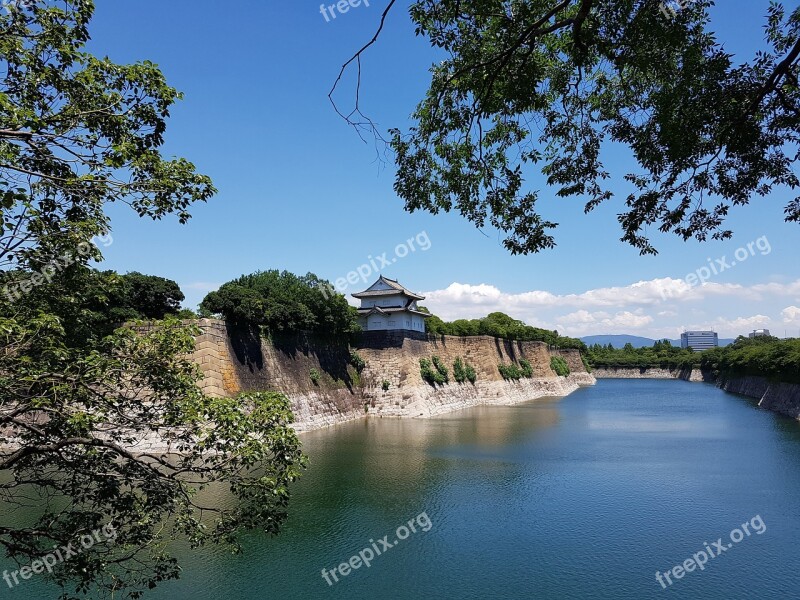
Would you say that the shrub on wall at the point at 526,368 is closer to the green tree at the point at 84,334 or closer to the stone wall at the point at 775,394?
the stone wall at the point at 775,394

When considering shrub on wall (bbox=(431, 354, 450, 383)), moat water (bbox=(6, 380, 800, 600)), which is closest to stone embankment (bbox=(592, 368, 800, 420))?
moat water (bbox=(6, 380, 800, 600))

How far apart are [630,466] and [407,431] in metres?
9.84

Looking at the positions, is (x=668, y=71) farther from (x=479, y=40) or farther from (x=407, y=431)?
(x=407, y=431)

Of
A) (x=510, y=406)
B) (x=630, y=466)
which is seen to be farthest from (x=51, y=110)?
(x=510, y=406)

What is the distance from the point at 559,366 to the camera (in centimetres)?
5869

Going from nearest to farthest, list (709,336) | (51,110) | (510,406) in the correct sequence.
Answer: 1. (51,110)
2. (510,406)
3. (709,336)

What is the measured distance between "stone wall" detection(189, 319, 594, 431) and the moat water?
3.63 meters

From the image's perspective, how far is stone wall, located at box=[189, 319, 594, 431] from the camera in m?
19.8

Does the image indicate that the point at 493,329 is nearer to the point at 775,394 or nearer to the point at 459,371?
the point at 459,371

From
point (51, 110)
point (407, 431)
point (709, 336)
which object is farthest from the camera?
point (709, 336)

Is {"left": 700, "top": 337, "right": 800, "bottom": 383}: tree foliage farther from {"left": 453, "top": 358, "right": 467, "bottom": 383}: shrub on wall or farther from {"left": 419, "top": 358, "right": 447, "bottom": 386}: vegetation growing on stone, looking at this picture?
{"left": 419, "top": 358, "right": 447, "bottom": 386}: vegetation growing on stone

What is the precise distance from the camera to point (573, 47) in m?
4.80

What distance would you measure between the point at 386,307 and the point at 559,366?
109ft

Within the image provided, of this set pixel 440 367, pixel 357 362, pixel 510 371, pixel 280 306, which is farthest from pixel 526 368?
pixel 280 306
